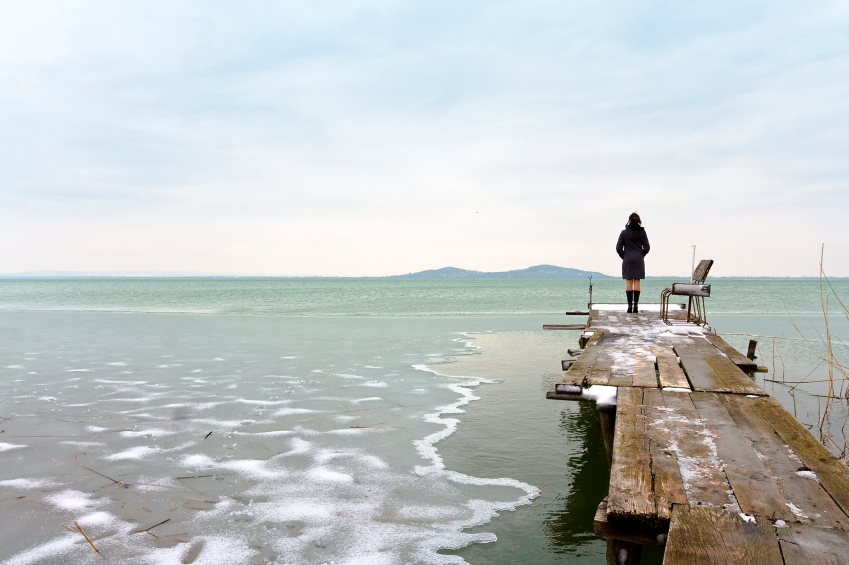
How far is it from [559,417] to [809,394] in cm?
447

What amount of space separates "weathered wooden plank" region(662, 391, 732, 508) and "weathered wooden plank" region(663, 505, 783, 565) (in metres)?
0.14

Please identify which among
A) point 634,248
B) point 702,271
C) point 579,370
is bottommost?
point 579,370

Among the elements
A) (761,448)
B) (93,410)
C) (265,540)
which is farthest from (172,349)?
Answer: (761,448)

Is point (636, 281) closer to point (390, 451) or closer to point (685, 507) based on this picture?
point (390, 451)

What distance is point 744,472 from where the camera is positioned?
292 centimetres

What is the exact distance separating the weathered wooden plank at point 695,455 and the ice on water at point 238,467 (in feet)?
4.99

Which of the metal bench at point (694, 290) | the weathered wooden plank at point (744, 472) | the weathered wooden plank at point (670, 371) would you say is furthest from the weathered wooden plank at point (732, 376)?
the metal bench at point (694, 290)

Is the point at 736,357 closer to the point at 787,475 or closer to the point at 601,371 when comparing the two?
the point at 601,371

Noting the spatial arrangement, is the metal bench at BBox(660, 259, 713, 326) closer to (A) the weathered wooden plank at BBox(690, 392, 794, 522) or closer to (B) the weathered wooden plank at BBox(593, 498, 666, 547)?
(A) the weathered wooden plank at BBox(690, 392, 794, 522)

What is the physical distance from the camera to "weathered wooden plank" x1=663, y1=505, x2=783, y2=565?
208 cm

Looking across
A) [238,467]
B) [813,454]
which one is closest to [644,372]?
[813,454]

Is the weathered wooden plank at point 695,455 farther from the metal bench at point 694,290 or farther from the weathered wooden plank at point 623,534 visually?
the metal bench at point 694,290

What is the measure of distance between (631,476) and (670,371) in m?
3.16

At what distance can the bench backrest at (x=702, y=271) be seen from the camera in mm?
10750
